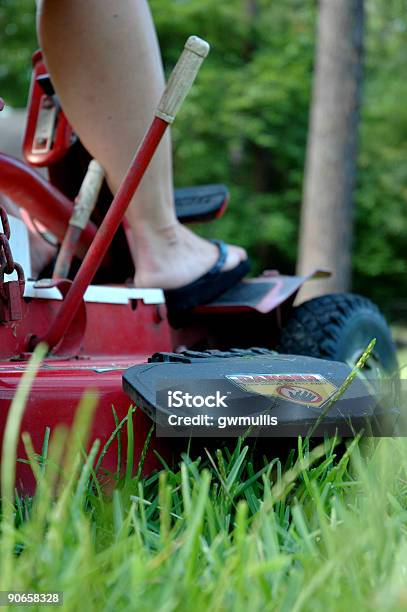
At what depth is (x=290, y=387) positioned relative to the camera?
1252 millimetres

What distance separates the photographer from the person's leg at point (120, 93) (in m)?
1.76

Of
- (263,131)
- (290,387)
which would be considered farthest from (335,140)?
(263,131)

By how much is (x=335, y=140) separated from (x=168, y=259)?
190 inches

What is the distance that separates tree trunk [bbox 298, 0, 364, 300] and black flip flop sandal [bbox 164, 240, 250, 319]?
4.47 meters

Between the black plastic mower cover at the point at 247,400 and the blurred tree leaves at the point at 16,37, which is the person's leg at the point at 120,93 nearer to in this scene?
the black plastic mower cover at the point at 247,400

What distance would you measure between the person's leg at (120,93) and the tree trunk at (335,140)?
4595mm

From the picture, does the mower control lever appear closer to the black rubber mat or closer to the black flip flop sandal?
the black flip flop sandal

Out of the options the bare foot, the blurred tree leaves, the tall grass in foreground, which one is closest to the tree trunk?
the bare foot

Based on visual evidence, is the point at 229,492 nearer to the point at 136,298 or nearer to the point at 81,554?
the point at 81,554

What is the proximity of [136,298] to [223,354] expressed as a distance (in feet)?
1.60

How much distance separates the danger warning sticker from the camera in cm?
122

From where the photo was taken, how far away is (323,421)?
123 centimetres

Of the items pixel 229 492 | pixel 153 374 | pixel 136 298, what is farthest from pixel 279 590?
pixel 136 298

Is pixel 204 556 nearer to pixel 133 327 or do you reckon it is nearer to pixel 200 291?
pixel 133 327
